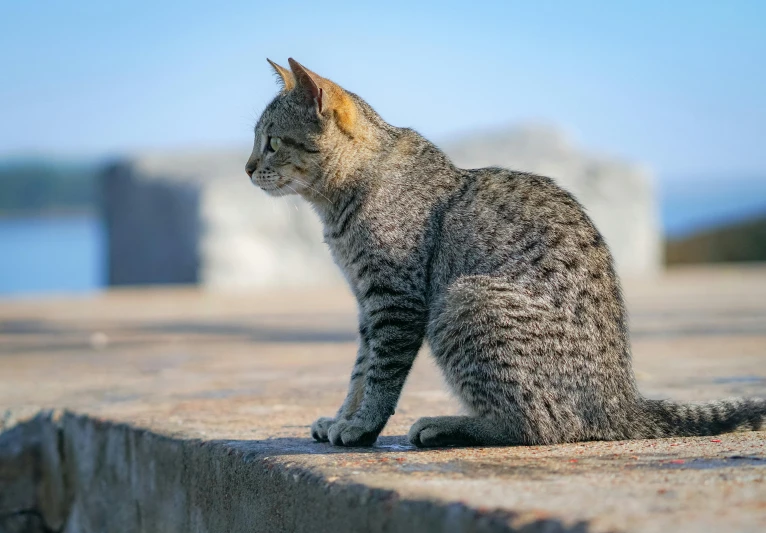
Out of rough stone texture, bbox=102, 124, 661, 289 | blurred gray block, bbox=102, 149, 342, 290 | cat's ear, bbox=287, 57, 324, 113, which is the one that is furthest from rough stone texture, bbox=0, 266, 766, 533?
rough stone texture, bbox=102, 124, 661, 289

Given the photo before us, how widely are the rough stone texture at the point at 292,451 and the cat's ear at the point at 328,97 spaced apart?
1.08m

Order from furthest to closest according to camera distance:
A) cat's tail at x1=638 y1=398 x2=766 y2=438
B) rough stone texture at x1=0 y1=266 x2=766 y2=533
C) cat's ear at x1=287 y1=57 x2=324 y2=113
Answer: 1. cat's ear at x1=287 y1=57 x2=324 y2=113
2. cat's tail at x1=638 y1=398 x2=766 y2=438
3. rough stone texture at x1=0 y1=266 x2=766 y2=533

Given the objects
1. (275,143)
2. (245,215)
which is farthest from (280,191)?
(245,215)

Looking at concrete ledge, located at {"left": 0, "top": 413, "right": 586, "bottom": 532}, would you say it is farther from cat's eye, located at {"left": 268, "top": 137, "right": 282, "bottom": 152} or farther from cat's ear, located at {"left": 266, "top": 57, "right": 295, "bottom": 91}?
cat's ear, located at {"left": 266, "top": 57, "right": 295, "bottom": 91}

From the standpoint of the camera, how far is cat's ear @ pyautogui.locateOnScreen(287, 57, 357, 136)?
3271mm

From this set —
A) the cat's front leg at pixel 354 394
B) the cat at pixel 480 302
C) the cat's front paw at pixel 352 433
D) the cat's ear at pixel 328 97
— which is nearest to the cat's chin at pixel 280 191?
the cat at pixel 480 302

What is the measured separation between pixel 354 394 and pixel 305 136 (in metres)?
0.93

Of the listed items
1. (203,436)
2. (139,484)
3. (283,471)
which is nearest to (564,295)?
(283,471)

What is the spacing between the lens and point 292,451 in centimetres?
275

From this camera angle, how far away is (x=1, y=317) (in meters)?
8.68

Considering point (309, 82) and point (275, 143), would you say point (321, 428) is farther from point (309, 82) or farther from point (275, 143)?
point (309, 82)

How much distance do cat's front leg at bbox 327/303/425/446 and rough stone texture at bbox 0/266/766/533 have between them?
0.08m

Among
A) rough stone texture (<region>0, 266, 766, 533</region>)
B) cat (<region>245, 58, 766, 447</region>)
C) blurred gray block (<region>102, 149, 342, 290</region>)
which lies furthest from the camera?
blurred gray block (<region>102, 149, 342, 290</region>)

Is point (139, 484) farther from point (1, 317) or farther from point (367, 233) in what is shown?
point (1, 317)
